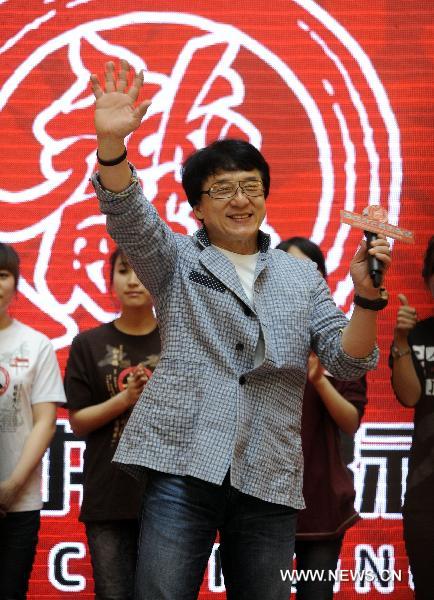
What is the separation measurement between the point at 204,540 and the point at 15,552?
107cm

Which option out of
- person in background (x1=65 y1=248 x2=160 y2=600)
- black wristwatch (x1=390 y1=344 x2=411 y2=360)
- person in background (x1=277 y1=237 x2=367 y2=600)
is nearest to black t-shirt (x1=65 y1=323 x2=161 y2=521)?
person in background (x1=65 y1=248 x2=160 y2=600)

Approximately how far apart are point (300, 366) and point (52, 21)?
1939 millimetres

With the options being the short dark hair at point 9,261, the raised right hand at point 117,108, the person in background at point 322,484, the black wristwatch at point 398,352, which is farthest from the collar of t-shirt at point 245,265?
the short dark hair at point 9,261

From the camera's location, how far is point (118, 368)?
2650 millimetres

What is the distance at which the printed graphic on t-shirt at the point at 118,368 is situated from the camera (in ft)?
8.55

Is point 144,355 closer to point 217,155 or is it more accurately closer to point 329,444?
point 329,444

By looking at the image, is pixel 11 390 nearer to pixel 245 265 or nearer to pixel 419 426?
pixel 245 265

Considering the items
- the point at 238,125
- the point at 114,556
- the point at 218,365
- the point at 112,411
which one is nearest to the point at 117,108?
the point at 218,365

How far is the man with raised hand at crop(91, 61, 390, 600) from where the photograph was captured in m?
1.71

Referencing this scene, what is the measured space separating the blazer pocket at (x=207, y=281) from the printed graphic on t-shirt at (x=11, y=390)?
3.49ft

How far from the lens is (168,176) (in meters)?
3.23

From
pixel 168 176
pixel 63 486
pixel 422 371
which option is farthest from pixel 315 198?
pixel 63 486

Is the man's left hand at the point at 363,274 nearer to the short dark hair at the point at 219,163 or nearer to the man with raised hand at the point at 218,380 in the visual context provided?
the man with raised hand at the point at 218,380

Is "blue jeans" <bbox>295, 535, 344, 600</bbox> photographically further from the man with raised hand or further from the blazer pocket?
the blazer pocket
